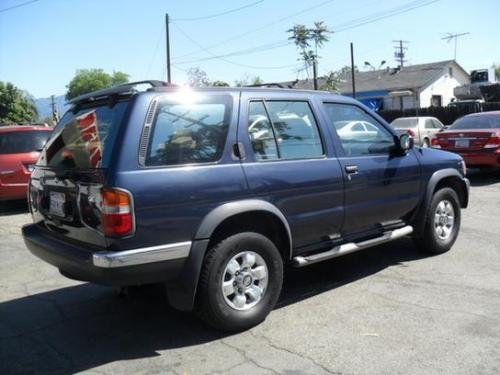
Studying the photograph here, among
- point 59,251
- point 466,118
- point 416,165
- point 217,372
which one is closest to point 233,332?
point 217,372

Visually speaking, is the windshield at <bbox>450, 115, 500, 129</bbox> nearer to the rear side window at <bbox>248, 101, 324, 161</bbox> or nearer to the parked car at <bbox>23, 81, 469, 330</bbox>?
the parked car at <bbox>23, 81, 469, 330</bbox>

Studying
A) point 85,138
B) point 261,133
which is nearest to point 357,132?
point 261,133

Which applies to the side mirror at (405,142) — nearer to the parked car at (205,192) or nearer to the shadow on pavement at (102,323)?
the parked car at (205,192)

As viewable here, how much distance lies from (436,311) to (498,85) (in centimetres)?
3798

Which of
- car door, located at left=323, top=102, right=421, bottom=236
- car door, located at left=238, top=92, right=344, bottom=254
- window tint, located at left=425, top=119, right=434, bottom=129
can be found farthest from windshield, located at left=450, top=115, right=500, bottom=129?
window tint, located at left=425, top=119, right=434, bottom=129

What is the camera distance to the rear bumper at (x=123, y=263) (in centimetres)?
372

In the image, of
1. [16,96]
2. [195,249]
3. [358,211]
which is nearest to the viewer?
[195,249]

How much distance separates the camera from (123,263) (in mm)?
3719

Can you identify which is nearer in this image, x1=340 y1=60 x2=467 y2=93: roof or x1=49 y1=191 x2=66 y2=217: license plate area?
x1=49 y1=191 x2=66 y2=217: license plate area

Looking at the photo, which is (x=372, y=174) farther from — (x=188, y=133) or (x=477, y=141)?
(x=477, y=141)

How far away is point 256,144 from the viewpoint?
179 inches

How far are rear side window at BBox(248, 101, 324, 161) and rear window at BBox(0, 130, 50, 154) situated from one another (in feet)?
23.2

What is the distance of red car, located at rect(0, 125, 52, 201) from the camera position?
33.7 ft

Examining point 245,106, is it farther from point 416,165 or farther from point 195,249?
point 416,165
